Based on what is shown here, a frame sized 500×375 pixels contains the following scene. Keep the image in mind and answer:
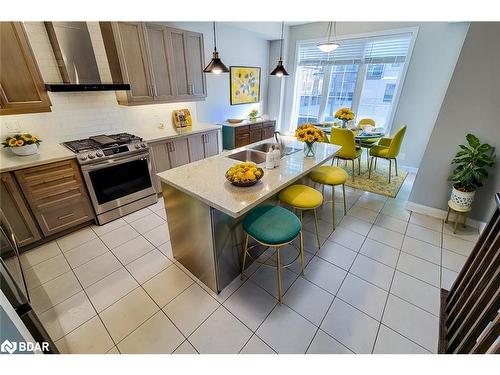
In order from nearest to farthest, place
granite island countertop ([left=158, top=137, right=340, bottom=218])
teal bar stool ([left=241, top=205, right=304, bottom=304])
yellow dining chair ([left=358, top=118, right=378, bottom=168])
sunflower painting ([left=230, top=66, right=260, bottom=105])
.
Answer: granite island countertop ([left=158, top=137, right=340, bottom=218]) < teal bar stool ([left=241, top=205, right=304, bottom=304]) < yellow dining chair ([left=358, top=118, right=378, bottom=168]) < sunflower painting ([left=230, top=66, right=260, bottom=105])

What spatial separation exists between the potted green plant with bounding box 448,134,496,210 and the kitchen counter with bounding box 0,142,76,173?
4.23m

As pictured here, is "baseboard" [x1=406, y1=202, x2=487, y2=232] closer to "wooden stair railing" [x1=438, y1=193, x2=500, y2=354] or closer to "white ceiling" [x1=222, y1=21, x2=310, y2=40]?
"wooden stair railing" [x1=438, y1=193, x2=500, y2=354]

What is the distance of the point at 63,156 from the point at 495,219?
3.64 m

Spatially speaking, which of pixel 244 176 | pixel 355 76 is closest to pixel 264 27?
pixel 355 76

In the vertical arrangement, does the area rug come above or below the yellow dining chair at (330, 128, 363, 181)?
→ below

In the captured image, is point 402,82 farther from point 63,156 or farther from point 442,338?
point 63,156

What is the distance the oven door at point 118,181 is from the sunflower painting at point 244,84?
2.98 m

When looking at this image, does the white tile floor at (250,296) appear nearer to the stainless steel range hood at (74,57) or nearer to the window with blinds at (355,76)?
the stainless steel range hood at (74,57)

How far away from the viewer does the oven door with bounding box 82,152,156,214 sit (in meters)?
2.55

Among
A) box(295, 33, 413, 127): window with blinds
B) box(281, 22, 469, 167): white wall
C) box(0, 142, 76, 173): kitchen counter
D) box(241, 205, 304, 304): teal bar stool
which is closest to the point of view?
box(241, 205, 304, 304): teal bar stool

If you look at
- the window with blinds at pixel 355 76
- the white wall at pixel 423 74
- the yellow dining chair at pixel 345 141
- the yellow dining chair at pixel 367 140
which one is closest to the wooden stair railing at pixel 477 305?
the yellow dining chair at pixel 345 141

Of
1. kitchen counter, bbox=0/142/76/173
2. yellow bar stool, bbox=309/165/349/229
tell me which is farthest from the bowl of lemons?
kitchen counter, bbox=0/142/76/173

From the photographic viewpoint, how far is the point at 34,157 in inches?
88.6

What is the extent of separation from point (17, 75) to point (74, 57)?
620 mm
